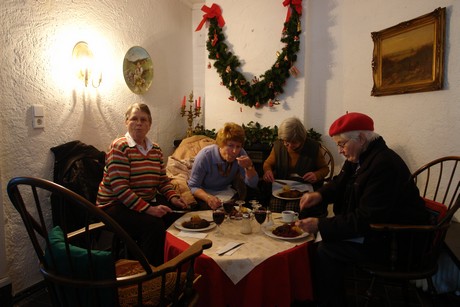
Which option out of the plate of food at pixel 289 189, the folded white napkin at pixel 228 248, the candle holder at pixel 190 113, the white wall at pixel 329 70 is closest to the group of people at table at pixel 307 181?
the plate of food at pixel 289 189

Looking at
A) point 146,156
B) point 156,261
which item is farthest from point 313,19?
point 156,261

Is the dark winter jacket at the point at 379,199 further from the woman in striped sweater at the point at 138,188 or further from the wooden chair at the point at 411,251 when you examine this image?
the woman in striped sweater at the point at 138,188

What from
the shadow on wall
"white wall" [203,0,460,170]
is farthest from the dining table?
the shadow on wall

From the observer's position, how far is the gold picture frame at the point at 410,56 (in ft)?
7.66

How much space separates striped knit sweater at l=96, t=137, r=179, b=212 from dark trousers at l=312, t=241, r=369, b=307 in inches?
45.2

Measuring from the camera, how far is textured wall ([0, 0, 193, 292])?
214 centimetres

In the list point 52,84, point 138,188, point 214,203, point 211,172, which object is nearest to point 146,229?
point 138,188

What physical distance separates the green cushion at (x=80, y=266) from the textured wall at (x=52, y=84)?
1325 millimetres

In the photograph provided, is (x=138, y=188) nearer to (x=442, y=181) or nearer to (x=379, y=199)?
(x=379, y=199)

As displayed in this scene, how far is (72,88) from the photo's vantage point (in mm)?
2596

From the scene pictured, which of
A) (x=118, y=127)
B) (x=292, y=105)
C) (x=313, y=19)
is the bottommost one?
(x=118, y=127)

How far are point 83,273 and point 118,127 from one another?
231cm

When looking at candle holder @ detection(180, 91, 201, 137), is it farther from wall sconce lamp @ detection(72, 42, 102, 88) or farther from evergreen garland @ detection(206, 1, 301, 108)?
wall sconce lamp @ detection(72, 42, 102, 88)

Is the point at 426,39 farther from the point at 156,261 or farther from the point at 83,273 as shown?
the point at 83,273
